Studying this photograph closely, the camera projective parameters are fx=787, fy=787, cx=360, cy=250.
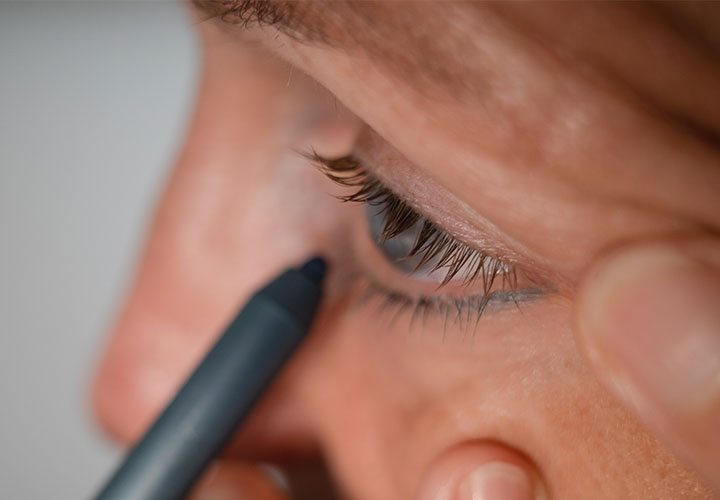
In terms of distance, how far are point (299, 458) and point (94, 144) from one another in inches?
22.5

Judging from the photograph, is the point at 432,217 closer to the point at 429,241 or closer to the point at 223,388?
the point at 429,241

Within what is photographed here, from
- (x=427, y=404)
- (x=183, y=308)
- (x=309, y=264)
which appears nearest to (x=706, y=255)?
(x=427, y=404)

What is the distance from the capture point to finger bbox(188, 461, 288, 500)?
1.66 feet

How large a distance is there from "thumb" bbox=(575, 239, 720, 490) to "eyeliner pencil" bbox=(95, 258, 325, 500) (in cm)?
27

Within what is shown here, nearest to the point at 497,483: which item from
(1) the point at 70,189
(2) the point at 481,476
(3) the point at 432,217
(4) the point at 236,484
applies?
(2) the point at 481,476

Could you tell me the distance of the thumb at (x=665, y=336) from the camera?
0.20 metres

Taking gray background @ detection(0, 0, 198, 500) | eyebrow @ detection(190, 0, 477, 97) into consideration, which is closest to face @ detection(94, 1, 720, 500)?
eyebrow @ detection(190, 0, 477, 97)

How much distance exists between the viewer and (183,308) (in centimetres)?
57

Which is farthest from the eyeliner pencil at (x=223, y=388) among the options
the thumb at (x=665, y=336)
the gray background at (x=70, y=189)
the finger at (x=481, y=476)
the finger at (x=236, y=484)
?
the gray background at (x=70, y=189)

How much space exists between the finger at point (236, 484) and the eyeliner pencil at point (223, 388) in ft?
0.07

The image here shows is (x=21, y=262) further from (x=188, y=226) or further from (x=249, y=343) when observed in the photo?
(x=249, y=343)

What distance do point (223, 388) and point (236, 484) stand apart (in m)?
0.08

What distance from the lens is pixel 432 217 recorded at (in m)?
0.33

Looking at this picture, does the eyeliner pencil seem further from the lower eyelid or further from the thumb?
the thumb
